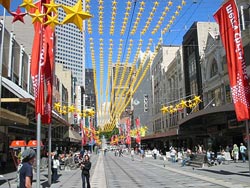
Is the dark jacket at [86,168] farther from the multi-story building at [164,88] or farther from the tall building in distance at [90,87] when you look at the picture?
the multi-story building at [164,88]

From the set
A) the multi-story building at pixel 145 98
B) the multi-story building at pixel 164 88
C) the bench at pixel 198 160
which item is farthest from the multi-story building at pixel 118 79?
the multi-story building at pixel 145 98

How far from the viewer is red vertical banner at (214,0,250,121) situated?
18234 millimetres

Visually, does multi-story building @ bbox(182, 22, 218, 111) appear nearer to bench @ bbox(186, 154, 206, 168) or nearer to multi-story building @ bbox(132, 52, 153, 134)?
bench @ bbox(186, 154, 206, 168)

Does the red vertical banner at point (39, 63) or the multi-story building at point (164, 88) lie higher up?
the multi-story building at point (164, 88)

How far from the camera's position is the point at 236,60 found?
61.6 feet

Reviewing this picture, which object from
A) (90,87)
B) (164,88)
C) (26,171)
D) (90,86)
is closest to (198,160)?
(26,171)

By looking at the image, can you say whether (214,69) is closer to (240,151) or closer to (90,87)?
(240,151)

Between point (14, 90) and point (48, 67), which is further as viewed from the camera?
point (14, 90)

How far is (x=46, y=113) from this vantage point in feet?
51.4

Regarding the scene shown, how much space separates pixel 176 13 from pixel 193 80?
36.5 metres

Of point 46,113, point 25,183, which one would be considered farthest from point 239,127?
point 25,183

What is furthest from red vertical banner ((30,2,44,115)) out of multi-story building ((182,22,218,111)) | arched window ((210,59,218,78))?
multi-story building ((182,22,218,111))

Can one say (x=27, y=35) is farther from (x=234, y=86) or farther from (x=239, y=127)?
(x=234, y=86)

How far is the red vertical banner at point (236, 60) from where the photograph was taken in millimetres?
18234
